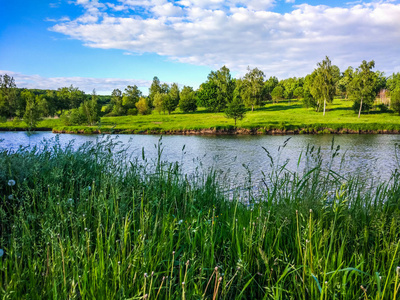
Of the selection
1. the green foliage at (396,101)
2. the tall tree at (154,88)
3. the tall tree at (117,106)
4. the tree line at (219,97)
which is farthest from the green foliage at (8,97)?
the green foliage at (396,101)

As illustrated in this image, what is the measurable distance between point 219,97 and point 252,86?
1168cm

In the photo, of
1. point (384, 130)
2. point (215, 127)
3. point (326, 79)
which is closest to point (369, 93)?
point (326, 79)

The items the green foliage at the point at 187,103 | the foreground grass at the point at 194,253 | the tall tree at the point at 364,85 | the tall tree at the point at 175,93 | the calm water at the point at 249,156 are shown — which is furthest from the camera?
the tall tree at the point at 175,93

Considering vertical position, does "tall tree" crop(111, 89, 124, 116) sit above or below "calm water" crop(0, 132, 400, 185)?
above

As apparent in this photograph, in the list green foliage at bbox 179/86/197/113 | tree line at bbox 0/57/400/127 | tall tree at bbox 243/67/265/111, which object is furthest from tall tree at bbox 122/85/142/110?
tall tree at bbox 243/67/265/111

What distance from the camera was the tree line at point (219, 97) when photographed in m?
59.2

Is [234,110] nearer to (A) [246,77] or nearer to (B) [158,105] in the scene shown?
(A) [246,77]

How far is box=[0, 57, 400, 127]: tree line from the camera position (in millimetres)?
59219

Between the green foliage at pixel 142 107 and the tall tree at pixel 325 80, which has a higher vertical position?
the tall tree at pixel 325 80

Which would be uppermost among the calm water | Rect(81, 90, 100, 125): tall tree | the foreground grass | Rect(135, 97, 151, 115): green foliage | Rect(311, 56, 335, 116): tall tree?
Rect(311, 56, 335, 116): tall tree

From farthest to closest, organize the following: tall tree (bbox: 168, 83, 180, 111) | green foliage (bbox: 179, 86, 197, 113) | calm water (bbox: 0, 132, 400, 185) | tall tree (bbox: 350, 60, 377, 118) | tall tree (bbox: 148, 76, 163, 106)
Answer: tall tree (bbox: 148, 76, 163, 106) → tall tree (bbox: 168, 83, 180, 111) → green foliage (bbox: 179, 86, 197, 113) → tall tree (bbox: 350, 60, 377, 118) → calm water (bbox: 0, 132, 400, 185)

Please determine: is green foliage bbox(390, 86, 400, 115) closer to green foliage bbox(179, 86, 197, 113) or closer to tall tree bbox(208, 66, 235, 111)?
tall tree bbox(208, 66, 235, 111)

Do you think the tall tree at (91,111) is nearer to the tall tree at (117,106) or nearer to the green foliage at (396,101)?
the tall tree at (117,106)

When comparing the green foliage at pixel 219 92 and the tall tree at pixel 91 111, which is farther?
the green foliage at pixel 219 92
